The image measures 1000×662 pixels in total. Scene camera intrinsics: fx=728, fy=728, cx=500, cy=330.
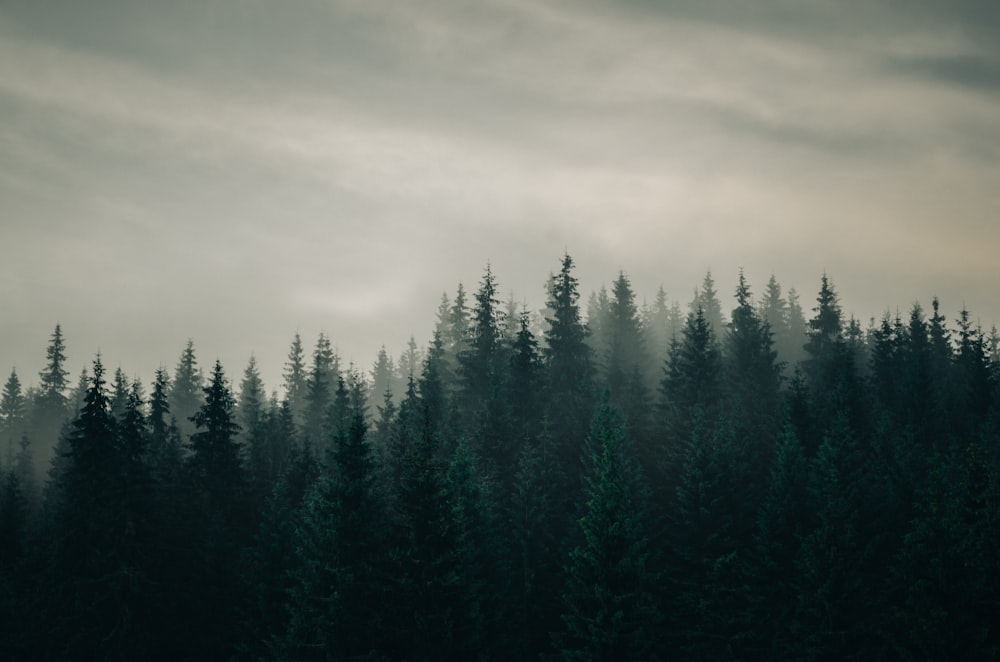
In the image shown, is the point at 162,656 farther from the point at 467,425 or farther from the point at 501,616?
the point at 467,425

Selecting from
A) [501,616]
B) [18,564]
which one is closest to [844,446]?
[501,616]

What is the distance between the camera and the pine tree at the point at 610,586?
37.6 m

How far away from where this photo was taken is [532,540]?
149ft

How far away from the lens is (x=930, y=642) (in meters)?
35.3

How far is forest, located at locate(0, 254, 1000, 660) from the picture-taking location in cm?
3625

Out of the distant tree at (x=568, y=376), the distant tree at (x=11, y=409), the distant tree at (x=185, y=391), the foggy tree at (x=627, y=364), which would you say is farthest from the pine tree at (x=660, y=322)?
the distant tree at (x=11, y=409)

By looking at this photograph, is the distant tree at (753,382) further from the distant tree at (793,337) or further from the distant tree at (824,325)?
the distant tree at (793,337)

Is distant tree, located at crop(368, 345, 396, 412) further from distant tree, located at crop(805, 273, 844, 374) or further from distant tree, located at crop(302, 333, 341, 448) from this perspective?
distant tree, located at crop(805, 273, 844, 374)

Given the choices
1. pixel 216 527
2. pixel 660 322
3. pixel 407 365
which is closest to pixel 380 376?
pixel 407 365

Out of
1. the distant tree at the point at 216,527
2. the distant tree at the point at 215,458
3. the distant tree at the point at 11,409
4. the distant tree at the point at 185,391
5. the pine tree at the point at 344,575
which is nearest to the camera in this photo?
the pine tree at the point at 344,575

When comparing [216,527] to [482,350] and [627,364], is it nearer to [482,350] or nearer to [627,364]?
[482,350]

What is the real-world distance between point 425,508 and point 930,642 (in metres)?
25.4

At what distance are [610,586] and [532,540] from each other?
7.45 metres

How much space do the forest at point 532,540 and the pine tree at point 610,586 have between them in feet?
0.47
